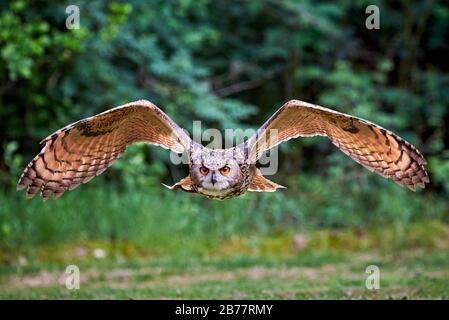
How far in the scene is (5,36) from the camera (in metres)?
9.88

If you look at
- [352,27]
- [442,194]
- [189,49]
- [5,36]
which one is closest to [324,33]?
[352,27]

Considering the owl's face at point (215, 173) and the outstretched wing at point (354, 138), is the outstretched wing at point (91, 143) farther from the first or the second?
the outstretched wing at point (354, 138)

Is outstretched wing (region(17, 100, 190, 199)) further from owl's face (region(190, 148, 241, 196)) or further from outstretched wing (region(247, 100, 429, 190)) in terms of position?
outstretched wing (region(247, 100, 429, 190))

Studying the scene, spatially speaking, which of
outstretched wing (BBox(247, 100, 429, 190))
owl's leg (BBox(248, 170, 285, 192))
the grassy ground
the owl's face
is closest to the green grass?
the grassy ground

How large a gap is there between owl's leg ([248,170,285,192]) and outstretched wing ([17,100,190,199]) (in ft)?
2.10

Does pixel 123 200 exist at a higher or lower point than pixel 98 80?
lower

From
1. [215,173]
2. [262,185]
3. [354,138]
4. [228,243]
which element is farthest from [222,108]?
[215,173]

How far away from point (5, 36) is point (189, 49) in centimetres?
444

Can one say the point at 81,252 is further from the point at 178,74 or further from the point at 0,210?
the point at 178,74

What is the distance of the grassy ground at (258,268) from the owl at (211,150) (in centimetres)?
134

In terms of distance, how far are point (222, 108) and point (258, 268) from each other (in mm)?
4200

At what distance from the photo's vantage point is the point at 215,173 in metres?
5.74

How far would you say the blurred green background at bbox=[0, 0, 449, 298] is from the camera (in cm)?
1053

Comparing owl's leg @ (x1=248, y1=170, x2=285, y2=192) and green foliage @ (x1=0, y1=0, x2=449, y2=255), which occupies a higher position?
green foliage @ (x1=0, y1=0, x2=449, y2=255)
